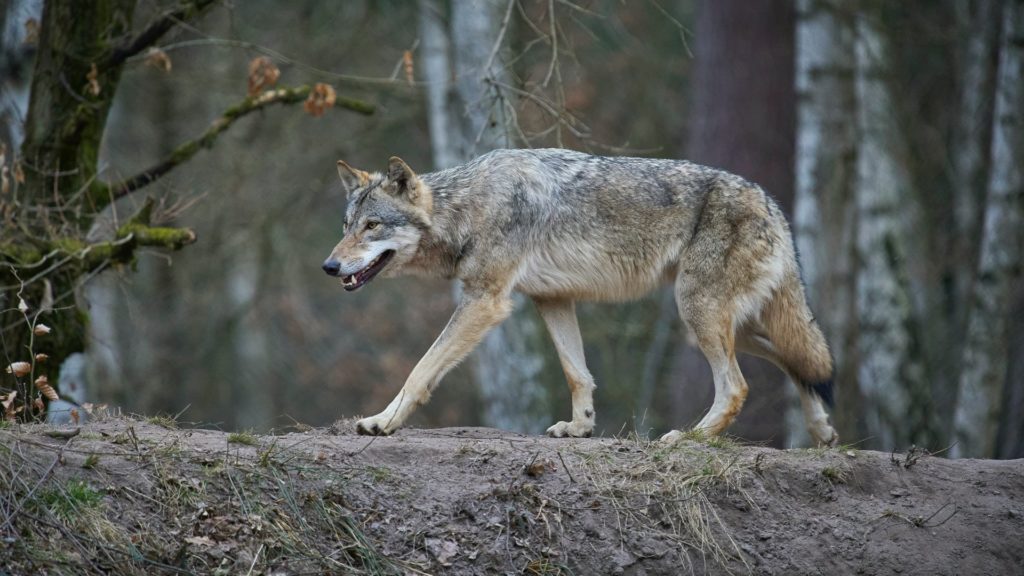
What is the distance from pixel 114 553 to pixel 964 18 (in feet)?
52.6

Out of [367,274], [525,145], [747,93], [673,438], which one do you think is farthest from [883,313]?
[367,274]

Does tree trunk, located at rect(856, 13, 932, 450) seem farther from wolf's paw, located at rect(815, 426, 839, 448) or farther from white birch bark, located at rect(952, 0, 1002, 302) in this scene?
wolf's paw, located at rect(815, 426, 839, 448)

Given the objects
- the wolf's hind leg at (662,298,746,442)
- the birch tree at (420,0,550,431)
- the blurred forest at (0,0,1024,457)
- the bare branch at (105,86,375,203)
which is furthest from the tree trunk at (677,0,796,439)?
the wolf's hind leg at (662,298,746,442)

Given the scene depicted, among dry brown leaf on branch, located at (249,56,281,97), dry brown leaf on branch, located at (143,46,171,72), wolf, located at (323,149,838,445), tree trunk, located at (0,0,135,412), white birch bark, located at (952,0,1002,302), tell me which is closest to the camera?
wolf, located at (323,149,838,445)

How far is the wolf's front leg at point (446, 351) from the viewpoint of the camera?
7211mm

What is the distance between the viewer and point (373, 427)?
23.6 feet

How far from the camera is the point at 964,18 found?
17.6 metres

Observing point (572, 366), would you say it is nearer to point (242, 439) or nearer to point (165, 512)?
point (242, 439)

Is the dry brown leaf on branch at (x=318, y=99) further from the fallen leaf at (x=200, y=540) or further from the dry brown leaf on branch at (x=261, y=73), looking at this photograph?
the fallen leaf at (x=200, y=540)

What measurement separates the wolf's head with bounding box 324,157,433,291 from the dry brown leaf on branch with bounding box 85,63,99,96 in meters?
2.11

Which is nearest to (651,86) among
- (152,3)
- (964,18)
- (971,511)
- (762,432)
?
(964,18)

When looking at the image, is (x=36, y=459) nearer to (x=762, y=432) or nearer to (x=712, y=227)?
(x=712, y=227)

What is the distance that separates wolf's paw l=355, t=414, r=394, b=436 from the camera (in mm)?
7176

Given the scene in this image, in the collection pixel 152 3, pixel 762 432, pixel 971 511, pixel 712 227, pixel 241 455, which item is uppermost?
pixel 152 3
